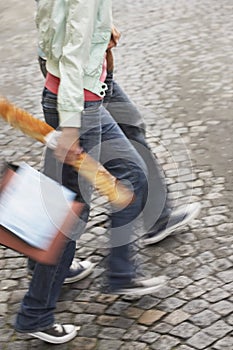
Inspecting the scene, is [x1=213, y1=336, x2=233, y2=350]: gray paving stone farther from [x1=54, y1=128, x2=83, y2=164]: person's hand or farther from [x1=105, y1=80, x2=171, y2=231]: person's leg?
[x1=54, y1=128, x2=83, y2=164]: person's hand

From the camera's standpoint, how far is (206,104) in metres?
6.46

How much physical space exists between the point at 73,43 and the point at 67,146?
1.51ft

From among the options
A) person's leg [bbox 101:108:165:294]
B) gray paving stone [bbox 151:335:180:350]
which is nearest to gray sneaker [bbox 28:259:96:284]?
person's leg [bbox 101:108:165:294]

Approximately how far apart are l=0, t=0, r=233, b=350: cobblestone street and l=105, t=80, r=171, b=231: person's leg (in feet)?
0.78

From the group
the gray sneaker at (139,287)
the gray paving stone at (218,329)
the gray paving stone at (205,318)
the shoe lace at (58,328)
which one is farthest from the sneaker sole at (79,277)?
the gray paving stone at (218,329)

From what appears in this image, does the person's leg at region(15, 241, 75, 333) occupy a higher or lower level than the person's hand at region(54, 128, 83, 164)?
lower

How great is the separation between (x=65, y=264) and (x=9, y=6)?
9.13m

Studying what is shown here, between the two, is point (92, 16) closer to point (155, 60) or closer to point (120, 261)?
point (120, 261)

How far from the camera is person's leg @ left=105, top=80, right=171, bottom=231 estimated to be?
4.02 meters

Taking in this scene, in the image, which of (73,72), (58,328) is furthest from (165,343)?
(73,72)

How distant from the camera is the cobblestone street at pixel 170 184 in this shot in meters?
3.55

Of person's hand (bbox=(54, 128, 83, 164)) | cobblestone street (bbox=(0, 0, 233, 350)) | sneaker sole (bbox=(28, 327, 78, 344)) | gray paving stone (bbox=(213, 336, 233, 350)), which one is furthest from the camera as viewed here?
cobblestone street (bbox=(0, 0, 233, 350))

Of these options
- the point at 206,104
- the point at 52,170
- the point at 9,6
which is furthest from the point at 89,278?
the point at 9,6

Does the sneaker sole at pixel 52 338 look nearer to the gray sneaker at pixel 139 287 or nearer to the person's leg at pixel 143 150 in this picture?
the gray sneaker at pixel 139 287
